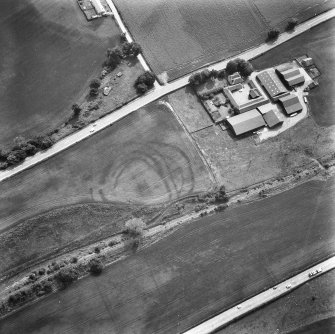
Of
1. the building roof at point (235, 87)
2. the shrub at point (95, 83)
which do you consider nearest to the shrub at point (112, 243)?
the shrub at point (95, 83)

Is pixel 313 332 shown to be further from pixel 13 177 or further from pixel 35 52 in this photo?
pixel 35 52

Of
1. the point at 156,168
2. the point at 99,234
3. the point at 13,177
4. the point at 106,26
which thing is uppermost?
the point at 106,26

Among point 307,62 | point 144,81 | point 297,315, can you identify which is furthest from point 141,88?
point 297,315

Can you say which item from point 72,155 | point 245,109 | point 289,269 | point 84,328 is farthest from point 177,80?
point 84,328

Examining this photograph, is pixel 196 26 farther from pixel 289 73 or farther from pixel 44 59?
pixel 44 59

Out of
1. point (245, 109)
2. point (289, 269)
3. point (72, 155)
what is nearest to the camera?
point (289, 269)

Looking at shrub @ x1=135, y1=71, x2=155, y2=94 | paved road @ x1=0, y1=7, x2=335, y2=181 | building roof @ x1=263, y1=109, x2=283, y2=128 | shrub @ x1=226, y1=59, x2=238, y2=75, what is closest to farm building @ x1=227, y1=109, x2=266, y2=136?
building roof @ x1=263, y1=109, x2=283, y2=128
